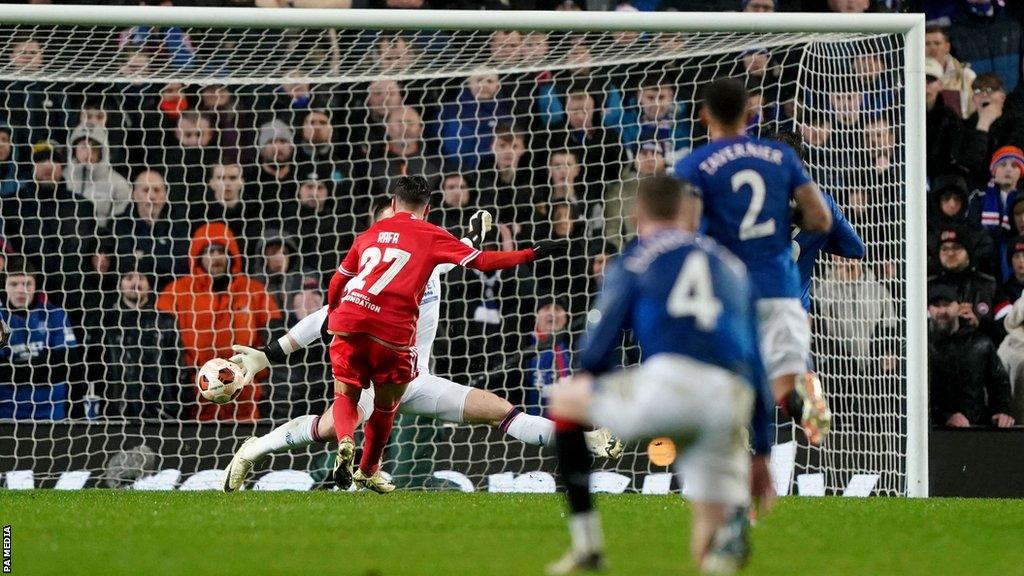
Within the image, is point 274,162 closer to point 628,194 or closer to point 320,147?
point 320,147

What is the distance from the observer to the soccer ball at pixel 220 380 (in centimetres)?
Answer: 928

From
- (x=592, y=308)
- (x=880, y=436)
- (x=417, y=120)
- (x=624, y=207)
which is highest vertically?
(x=417, y=120)

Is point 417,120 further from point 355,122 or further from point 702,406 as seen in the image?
point 702,406

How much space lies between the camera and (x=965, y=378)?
10836mm

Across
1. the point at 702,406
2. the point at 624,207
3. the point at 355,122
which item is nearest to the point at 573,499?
the point at 702,406

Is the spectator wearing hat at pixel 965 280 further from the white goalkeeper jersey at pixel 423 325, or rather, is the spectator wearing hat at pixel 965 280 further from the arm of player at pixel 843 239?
the arm of player at pixel 843 239

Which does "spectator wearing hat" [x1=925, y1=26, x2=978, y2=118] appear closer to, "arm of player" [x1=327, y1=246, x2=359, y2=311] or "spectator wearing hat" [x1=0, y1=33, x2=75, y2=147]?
"arm of player" [x1=327, y1=246, x2=359, y2=311]

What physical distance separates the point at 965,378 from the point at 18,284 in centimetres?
697

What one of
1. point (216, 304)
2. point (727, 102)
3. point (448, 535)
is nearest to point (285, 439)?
point (216, 304)

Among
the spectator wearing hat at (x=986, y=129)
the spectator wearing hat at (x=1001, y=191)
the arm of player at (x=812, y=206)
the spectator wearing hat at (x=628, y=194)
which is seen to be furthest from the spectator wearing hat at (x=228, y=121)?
the arm of player at (x=812, y=206)

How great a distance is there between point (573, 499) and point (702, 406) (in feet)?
1.79

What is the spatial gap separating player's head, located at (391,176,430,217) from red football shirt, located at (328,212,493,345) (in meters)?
0.12

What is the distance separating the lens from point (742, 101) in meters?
5.98

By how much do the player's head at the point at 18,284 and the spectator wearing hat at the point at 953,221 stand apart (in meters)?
6.85
